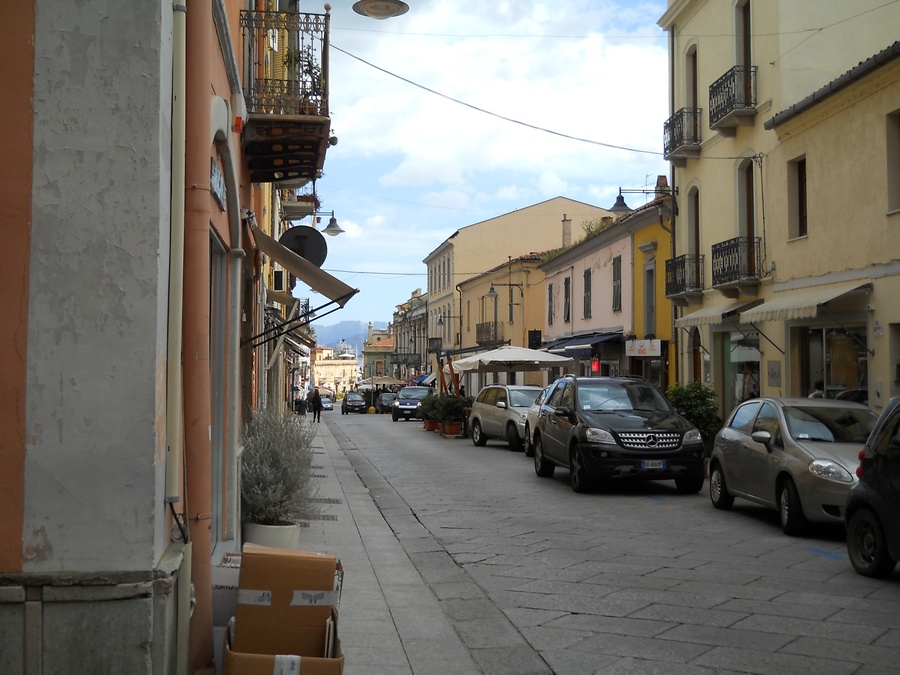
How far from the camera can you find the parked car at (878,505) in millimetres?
7758

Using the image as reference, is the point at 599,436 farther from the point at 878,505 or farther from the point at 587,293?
the point at 587,293

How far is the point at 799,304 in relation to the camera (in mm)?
17953

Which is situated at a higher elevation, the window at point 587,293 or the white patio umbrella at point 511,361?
the window at point 587,293

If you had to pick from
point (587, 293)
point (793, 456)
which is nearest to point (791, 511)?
point (793, 456)

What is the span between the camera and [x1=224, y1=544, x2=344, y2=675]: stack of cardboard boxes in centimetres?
466

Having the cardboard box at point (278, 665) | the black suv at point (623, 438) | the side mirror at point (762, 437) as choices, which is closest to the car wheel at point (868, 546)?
the side mirror at point (762, 437)

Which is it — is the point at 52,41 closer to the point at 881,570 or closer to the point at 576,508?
the point at 881,570

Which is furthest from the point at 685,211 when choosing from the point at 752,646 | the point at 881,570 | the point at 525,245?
the point at 525,245

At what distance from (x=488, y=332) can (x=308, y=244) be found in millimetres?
45482

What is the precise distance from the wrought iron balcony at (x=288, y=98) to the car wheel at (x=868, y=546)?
6.52 metres

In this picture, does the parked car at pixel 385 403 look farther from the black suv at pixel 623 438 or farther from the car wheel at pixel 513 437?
the black suv at pixel 623 438

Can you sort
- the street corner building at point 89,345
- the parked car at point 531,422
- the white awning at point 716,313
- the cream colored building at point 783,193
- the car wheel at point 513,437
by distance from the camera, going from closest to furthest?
1. the street corner building at point 89,345
2. the cream colored building at point 783,193
3. the parked car at point 531,422
4. the white awning at point 716,313
5. the car wheel at point 513,437

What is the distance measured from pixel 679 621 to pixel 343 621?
2299 millimetres

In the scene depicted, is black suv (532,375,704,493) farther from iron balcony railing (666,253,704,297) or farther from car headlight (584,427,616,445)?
iron balcony railing (666,253,704,297)
